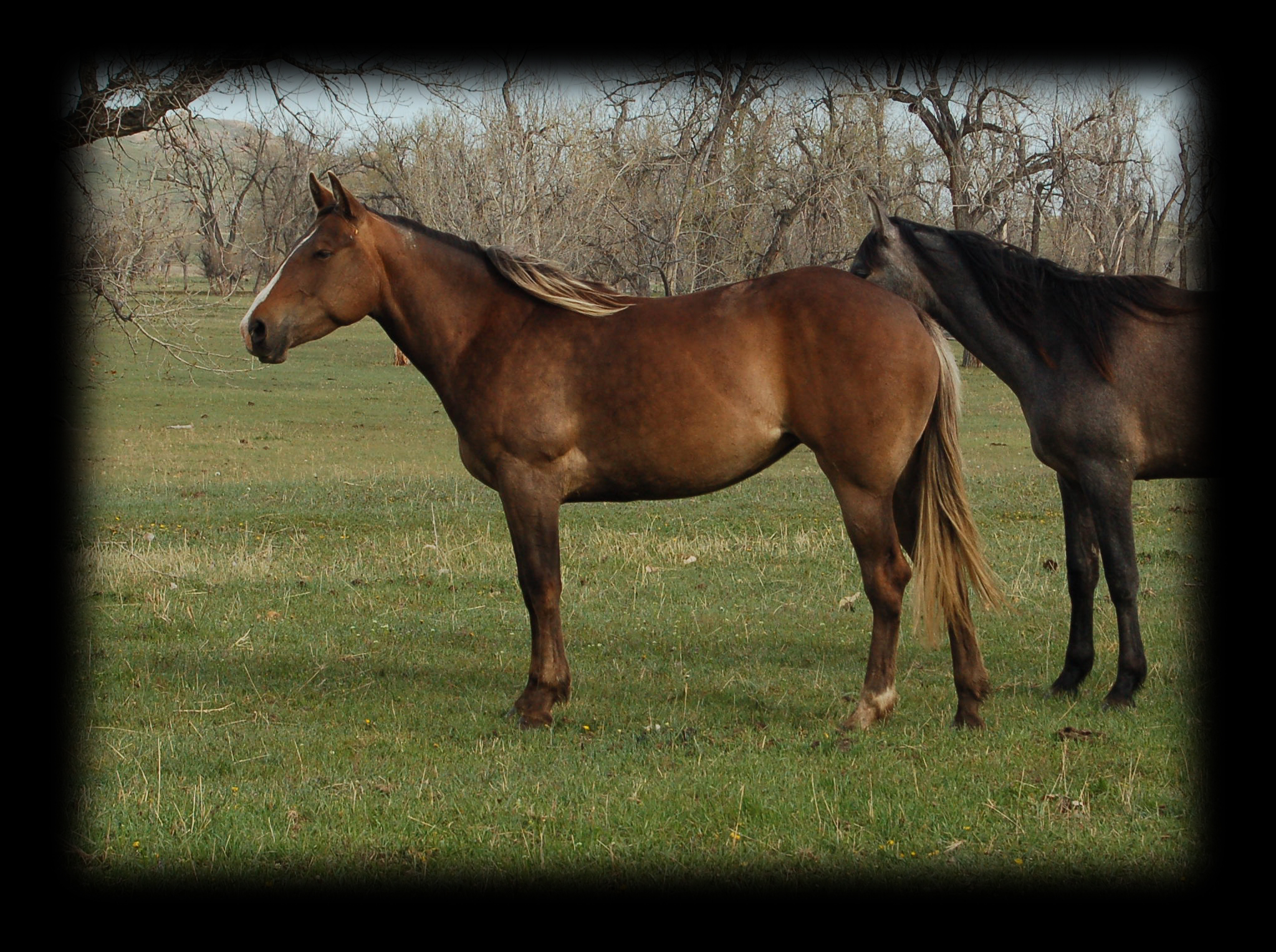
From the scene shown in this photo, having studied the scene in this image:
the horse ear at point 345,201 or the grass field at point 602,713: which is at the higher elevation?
the horse ear at point 345,201

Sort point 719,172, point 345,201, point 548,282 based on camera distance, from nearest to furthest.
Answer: point 345,201
point 548,282
point 719,172

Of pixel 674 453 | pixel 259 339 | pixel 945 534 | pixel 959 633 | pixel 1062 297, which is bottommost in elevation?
pixel 959 633

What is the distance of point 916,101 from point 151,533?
18.8 metres

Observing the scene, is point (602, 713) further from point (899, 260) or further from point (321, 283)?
point (899, 260)

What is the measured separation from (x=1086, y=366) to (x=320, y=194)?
434 centimetres

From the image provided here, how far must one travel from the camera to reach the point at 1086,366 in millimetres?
6395

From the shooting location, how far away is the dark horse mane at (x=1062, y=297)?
641cm

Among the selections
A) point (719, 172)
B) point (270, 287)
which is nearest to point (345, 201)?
point (270, 287)

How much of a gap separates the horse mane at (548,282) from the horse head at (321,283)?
232 mm

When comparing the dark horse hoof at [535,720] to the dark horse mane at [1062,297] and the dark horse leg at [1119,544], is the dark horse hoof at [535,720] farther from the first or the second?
the dark horse mane at [1062,297]

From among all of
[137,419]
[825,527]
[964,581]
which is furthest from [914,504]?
[137,419]

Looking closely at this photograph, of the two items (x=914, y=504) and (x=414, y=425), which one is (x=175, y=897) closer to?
(x=914, y=504)

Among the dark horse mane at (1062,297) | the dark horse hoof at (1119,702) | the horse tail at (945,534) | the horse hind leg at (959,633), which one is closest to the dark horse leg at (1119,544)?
the dark horse hoof at (1119,702)

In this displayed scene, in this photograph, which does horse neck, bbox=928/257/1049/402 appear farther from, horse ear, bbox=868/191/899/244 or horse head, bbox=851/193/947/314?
horse ear, bbox=868/191/899/244
